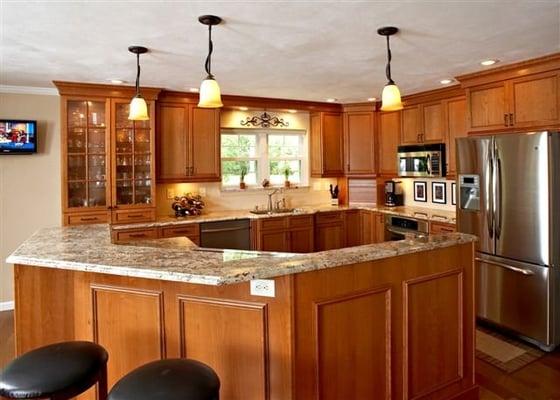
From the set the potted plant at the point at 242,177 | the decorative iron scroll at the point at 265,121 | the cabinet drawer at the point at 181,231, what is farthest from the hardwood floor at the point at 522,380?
the decorative iron scroll at the point at 265,121

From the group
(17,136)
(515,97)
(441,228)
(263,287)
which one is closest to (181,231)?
(17,136)

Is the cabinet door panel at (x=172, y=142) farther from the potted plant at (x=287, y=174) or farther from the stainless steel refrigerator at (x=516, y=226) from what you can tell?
the stainless steel refrigerator at (x=516, y=226)

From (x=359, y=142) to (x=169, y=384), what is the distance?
188 inches

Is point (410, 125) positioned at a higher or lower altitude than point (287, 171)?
higher

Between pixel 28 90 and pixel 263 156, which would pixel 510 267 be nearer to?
pixel 263 156

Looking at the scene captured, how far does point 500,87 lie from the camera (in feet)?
12.3

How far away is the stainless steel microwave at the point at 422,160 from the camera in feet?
15.5

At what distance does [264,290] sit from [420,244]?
3.20 ft

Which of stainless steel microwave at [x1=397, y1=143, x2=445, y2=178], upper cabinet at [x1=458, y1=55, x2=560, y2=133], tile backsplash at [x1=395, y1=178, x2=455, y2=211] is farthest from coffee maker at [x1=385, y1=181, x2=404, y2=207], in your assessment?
upper cabinet at [x1=458, y1=55, x2=560, y2=133]

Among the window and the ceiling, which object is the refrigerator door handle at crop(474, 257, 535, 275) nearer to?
the ceiling

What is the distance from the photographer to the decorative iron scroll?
214 inches

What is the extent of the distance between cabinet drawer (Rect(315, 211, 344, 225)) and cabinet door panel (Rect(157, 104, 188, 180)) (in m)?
1.86

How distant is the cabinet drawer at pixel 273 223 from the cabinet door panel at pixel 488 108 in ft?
7.82

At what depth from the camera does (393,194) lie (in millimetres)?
5715
